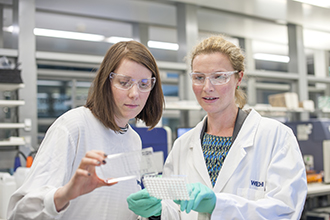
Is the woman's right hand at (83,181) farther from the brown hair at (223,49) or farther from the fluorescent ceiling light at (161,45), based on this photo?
the fluorescent ceiling light at (161,45)

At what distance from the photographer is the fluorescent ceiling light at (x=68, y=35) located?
6.04 metres

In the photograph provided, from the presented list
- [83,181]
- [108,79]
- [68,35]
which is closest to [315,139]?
[108,79]

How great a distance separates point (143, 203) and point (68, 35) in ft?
18.8

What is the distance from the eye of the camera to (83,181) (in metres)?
0.94

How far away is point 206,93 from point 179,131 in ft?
6.98

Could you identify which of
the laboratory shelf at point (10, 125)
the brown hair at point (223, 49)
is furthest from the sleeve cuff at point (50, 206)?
the laboratory shelf at point (10, 125)

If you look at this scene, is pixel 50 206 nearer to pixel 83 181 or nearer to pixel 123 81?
pixel 83 181

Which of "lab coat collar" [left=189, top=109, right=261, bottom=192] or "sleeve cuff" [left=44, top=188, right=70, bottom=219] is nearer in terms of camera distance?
"sleeve cuff" [left=44, top=188, right=70, bottom=219]

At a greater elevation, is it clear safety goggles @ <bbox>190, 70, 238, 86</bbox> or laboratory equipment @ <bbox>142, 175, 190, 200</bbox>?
clear safety goggles @ <bbox>190, 70, 238, 86</bbox>

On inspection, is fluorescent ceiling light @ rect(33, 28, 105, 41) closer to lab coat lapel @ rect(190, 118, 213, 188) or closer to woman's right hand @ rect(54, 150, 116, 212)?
lab coat lapel @ rect(190, 118, 213, 188)

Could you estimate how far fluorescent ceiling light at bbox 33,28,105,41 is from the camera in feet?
Result: 19.8

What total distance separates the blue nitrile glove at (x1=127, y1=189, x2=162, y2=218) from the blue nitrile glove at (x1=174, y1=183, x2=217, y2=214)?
0.34 feet

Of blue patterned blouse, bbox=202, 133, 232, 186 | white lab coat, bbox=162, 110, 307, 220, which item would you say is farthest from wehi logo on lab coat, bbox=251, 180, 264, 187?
blue patterned blouse, bbox=202, 133, 232, 186

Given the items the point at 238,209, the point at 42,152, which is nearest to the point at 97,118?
the point at 42,152
